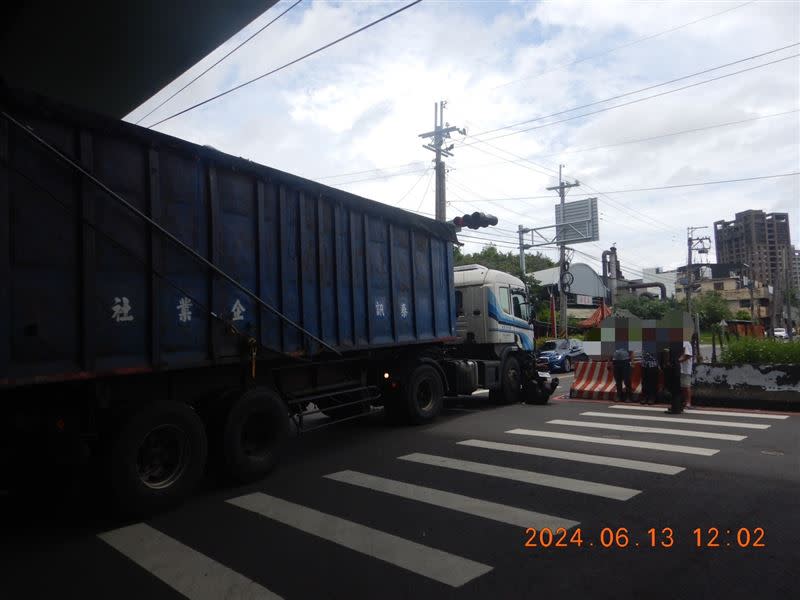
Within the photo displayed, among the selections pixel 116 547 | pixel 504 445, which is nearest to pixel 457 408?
pixel 504 445

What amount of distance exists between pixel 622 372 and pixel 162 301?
34.3 feet

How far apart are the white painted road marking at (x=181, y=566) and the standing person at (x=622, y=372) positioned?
1043 centimetres

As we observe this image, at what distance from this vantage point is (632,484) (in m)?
5.78

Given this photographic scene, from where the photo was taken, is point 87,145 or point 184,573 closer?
point 184,573

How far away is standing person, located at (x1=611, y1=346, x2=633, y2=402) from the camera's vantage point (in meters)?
12.4

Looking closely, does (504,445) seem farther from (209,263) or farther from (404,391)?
(209,263)

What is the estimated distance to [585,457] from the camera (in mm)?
7059

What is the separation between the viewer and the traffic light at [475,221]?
35.9 feet

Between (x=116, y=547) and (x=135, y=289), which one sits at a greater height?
(x=135, y=289)

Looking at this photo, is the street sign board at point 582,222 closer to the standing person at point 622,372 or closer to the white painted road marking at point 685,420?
the standing person at point 622,372

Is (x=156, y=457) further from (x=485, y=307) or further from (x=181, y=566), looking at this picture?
(x=485, y=307)

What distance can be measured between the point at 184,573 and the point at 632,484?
4392 millimetres

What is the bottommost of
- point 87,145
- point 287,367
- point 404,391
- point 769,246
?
point 404,391

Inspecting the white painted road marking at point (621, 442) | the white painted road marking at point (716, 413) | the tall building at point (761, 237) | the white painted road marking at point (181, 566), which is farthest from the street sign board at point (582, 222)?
the tall building at point (761, 237)
